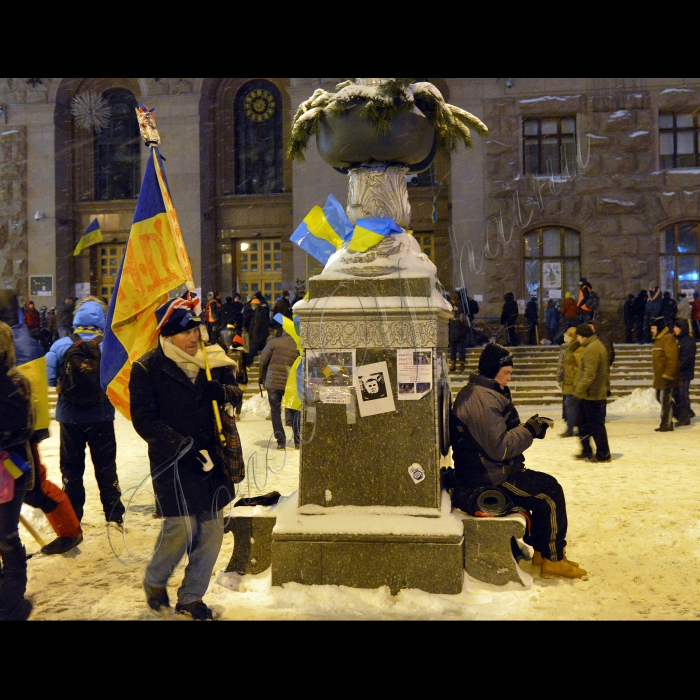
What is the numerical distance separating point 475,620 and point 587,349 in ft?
20.2

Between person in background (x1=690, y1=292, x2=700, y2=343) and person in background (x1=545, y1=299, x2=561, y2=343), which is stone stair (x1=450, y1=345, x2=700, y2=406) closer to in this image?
person in background (x1=690, y1=292, x2=700, y2=343)

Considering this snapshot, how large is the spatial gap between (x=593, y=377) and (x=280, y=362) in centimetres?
→ 411

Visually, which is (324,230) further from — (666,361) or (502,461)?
(666,361)

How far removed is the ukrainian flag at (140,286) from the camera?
5602 millimetres

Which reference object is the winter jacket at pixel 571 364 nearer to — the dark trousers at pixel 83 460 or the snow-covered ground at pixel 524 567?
the snow-covered ground at pixel 524 567

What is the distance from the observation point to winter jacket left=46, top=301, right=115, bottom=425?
6191 mm

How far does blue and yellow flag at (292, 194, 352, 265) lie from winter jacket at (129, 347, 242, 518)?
169 centimetres

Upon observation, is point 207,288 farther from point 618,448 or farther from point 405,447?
point 405,447

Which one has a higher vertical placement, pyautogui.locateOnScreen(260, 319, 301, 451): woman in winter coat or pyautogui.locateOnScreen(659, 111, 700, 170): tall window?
pyautogui.locateOnScreen(659, 111, 700, 170): tall window

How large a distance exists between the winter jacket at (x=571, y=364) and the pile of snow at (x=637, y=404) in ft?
11.2

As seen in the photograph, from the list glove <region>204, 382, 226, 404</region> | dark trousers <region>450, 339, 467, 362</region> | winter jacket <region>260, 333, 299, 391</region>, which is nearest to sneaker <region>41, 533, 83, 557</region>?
glove <region>204, 382, 226, 404</region>

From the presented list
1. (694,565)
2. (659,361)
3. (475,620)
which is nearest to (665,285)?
(659,361)

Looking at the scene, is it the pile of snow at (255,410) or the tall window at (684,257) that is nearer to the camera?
the pile of snow at (255,410)

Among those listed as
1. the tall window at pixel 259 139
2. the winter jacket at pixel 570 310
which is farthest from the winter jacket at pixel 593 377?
the tall window at pixel 259 139
